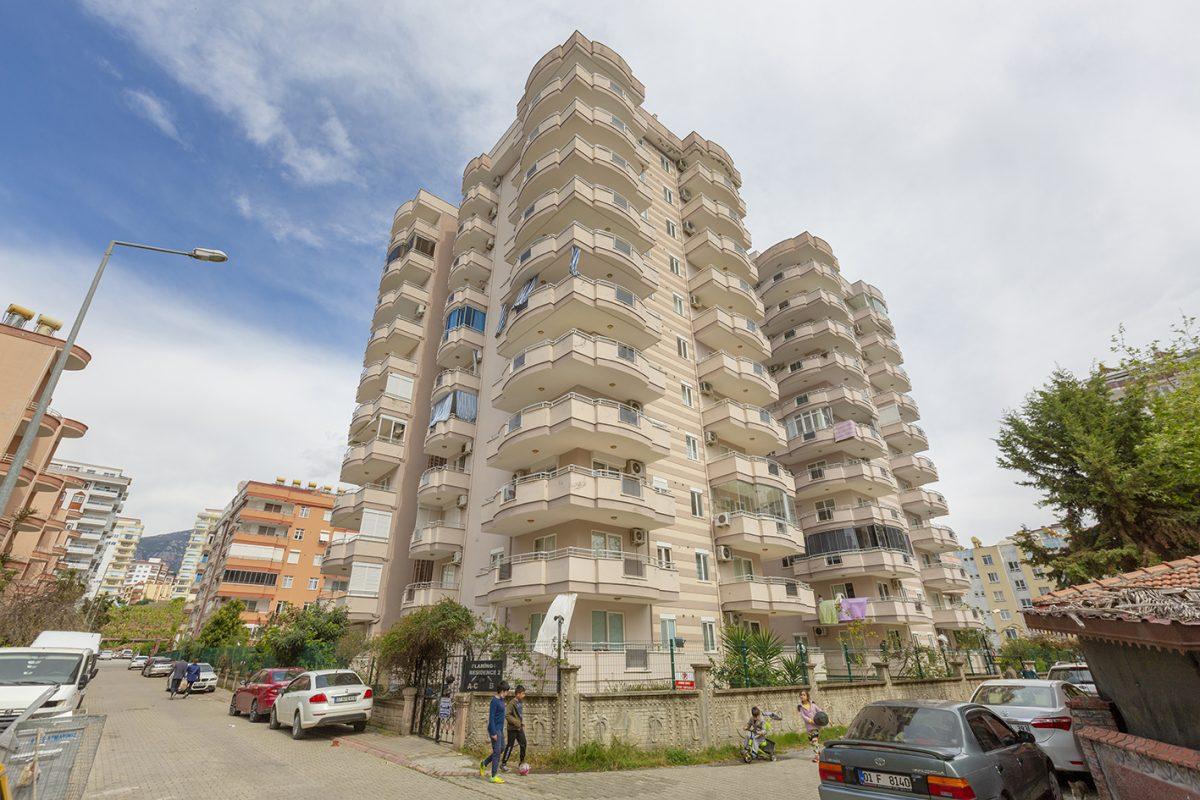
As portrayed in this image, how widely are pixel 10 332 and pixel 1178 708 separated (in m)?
53.4

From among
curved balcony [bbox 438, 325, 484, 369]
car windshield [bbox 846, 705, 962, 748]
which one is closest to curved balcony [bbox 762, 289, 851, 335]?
curved balcony [bbox 438, 325, 484, 369]

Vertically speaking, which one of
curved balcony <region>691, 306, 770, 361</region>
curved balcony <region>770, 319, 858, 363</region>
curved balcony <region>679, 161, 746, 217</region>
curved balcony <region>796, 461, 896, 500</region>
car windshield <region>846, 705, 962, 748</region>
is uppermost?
curved balcony <region>679, 161, 746, 217</region>

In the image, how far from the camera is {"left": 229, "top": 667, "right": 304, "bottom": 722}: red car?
18.6m

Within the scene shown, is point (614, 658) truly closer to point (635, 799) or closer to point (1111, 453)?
point (635, 799)

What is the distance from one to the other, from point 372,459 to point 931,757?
28.8 m

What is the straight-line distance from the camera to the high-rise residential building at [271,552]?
54.4 m

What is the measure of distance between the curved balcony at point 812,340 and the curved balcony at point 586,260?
17.0 metres

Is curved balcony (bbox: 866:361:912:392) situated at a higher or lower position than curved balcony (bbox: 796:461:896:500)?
higher

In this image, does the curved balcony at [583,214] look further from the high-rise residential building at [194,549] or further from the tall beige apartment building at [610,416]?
the high-rise residential building at [194,549]

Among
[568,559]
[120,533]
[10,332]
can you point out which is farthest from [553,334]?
[120,533]

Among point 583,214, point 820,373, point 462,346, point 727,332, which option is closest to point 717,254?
point 727,332

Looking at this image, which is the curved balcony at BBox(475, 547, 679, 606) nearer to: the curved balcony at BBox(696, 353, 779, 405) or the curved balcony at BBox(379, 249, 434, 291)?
the curved balcony at BBox(696, 353, 779, 405)

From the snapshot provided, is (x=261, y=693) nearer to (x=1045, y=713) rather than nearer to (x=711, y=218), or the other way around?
(x=1045, y=713)

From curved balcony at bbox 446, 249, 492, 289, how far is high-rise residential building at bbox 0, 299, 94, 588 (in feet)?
77.2
